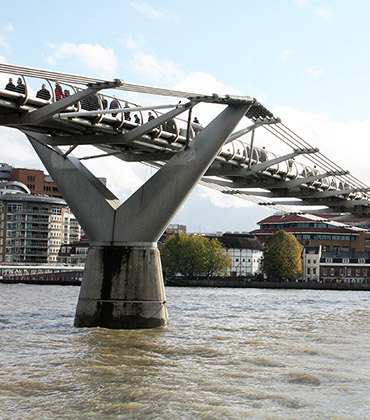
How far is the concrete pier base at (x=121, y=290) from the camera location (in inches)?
966

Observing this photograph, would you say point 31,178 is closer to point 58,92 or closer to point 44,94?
point 58,92

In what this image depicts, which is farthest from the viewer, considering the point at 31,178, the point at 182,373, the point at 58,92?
the point at 31,178

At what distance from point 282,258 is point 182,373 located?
90607 mm

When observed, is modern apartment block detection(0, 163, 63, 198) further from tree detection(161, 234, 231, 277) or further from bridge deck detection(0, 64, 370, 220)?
bridge deck detection(0, 64, 370, 220)

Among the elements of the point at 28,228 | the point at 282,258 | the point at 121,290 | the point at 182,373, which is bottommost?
the point at 182,373

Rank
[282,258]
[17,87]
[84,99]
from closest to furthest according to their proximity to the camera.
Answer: [17,87] < [84,99] < [282,258]

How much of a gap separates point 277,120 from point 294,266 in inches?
2994

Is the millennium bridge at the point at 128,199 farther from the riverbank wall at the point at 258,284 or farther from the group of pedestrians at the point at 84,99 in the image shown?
the riverbank wall at the point at 258,284

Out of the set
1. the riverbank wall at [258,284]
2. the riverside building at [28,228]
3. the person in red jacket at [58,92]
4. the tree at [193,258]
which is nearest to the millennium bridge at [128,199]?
the person in red jacket at [58,92]

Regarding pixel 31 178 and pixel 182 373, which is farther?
pixel 31 178

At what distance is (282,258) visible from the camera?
106 metres

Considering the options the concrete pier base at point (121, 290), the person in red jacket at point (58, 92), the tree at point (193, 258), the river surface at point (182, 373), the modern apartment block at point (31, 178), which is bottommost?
the river surface at point (182, 373)

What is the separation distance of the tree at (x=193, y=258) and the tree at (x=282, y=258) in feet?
22.3

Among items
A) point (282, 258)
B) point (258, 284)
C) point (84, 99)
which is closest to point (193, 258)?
point (258, 284)
